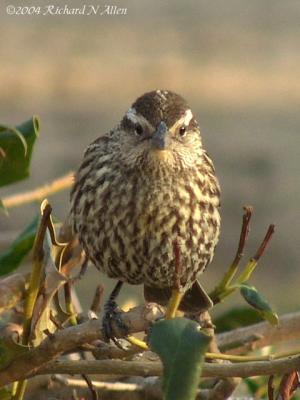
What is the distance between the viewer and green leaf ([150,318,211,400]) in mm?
2576

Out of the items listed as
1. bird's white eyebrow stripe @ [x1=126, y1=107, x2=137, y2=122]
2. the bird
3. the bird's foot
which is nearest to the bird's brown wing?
the bird

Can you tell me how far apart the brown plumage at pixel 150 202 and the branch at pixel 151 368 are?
1124 mm

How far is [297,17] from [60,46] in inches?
107

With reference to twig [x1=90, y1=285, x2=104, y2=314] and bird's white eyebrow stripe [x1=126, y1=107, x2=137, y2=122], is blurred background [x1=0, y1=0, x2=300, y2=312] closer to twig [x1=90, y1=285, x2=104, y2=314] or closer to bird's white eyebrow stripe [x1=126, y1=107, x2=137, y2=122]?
bird's white eyebrow stripe [x1=126, y1=107, x2=137, y2=122]

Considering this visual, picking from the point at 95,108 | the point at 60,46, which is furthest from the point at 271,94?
the point at 60,46

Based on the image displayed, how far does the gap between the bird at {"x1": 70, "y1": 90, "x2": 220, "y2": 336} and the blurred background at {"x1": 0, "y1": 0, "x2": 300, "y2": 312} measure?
506 centimetres

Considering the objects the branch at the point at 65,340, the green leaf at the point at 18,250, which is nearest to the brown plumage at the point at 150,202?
the green leaf at the point at 18,250

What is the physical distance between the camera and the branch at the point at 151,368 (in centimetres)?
283

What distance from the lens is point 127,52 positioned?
647 inches

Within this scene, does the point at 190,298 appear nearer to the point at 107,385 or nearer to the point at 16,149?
the point at 107,385

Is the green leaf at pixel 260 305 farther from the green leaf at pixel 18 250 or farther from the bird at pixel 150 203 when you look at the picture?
the bird at pixel 150 203

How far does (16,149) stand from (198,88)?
11508mm

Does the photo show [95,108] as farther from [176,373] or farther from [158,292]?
[176,373]

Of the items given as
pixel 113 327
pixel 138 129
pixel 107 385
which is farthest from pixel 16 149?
pixel 138 129
